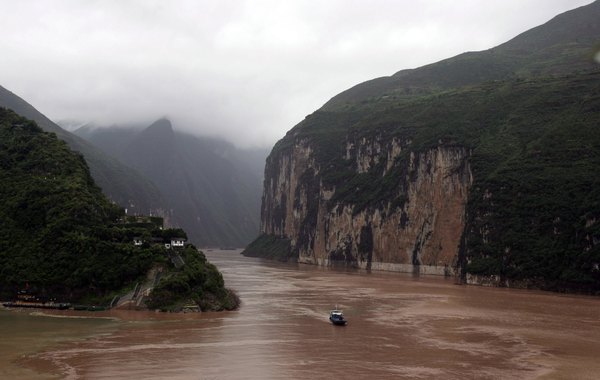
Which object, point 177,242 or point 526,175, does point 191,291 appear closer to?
point 177,242

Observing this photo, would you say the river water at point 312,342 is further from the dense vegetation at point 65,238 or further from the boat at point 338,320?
the dense vegetation at point 65,238

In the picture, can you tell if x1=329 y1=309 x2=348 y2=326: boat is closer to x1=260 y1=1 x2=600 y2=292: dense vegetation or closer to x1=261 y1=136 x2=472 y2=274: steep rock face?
x1=260 y1=1 x2=600 y2=292: dense vegetation

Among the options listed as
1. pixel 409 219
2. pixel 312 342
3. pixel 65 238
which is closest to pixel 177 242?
pixel 65 238

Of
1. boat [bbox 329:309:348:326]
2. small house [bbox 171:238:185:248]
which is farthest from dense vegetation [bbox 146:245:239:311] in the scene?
boat [bbox 329:309:348:326]

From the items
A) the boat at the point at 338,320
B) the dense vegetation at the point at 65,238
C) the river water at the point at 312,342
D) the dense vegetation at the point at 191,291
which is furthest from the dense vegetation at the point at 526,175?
the dense vegetation at the point at 65,238

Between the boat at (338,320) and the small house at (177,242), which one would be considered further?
the small house at (177,242)

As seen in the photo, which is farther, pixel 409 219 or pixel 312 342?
pixel 409 219
